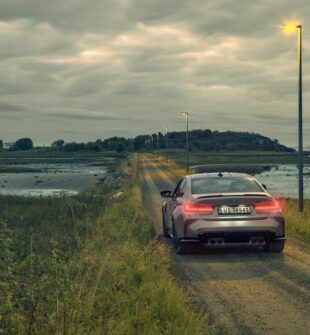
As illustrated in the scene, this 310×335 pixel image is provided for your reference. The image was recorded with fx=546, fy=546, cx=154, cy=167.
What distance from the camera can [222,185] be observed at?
37.5ft

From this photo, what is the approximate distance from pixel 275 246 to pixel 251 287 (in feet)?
9.56

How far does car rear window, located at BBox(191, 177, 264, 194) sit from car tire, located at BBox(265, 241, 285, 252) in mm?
1085

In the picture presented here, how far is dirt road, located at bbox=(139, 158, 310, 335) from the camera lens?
6.35 meters

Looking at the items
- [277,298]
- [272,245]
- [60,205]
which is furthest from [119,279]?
[60,205]

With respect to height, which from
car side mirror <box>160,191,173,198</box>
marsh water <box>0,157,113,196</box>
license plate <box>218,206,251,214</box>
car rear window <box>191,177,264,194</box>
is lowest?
marsh water <box>0,157,113,196</box>

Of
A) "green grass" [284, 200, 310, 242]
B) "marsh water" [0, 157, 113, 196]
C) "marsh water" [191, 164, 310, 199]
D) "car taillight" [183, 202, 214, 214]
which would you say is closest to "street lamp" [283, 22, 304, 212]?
"green grass" [284, 200, 310, 242]

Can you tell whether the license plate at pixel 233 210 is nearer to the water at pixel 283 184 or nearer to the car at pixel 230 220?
the car at pixel 230 220

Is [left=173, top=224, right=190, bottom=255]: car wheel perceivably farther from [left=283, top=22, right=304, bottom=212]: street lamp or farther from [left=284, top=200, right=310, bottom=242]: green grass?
[left=283, top=22, right=304, bottom=212]: street lamp

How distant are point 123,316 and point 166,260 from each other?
3356mm

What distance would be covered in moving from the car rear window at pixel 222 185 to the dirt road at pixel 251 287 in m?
1.30

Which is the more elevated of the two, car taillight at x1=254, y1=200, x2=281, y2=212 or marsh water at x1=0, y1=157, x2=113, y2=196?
car taillight at x1=254, y1=200, x2=281, y2=212

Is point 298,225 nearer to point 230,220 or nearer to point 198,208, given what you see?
point 230,220

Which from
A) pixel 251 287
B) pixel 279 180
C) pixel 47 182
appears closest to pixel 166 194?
pixel 251 287

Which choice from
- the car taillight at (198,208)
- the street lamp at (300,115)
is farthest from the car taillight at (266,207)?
the street lamp at (300,115)
